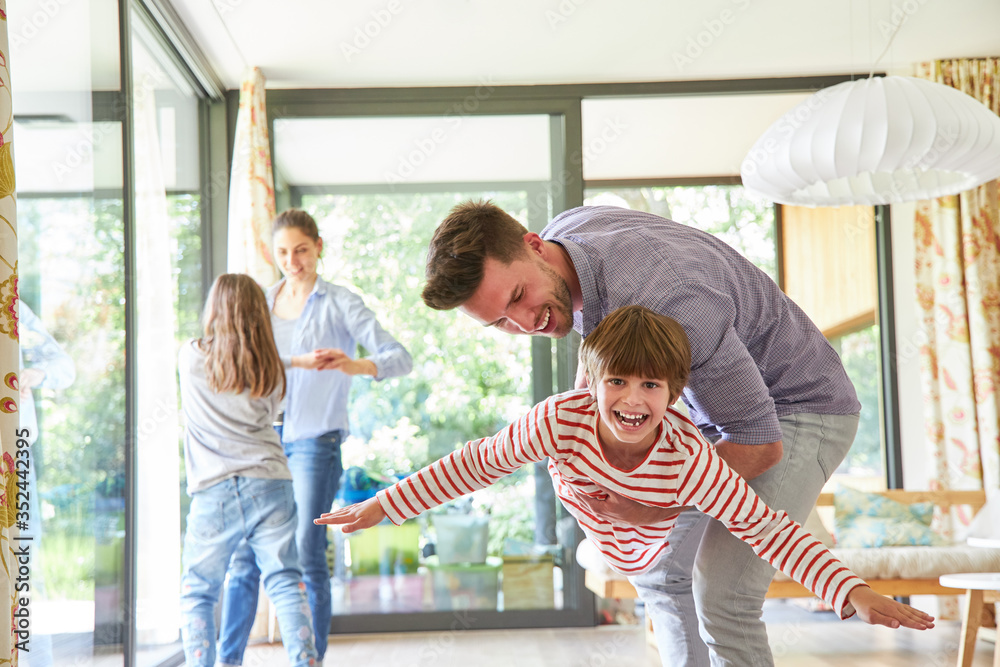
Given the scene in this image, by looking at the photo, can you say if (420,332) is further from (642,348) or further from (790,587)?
(642,348)

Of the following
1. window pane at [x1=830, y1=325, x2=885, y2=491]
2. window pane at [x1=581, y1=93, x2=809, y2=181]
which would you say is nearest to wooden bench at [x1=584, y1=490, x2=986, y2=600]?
window pane at [x1=830, y1=325, x2=885, y2=491]

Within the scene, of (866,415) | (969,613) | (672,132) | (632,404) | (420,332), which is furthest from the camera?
(866,415)

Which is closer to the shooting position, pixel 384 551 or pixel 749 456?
pixel 749 456

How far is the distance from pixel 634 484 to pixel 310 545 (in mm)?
1635

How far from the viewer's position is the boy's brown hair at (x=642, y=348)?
1323 millimetres

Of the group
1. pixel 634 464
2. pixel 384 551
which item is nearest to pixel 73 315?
pixel 634 464

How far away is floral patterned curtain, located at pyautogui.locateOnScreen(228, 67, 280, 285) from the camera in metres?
3.41

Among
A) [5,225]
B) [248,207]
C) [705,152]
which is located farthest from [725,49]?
[5,225]

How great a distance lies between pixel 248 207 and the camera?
3439 millimetres

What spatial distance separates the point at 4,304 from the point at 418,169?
2711 mm

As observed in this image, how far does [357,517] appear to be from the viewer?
1.39 metres

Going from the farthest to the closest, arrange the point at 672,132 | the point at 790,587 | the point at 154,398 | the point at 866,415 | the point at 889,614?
the point at 866,415, the point at 672,132, the point at 790,587, the point at 154,398, the point at 889,614

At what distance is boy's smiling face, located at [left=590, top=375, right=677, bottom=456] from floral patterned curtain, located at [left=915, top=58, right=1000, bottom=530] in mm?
2803

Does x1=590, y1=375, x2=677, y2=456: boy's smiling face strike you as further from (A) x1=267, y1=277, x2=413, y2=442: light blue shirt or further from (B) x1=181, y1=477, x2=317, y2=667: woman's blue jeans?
(A) x1=267, y1=277, x2=413, y2=442: light blue shirt
